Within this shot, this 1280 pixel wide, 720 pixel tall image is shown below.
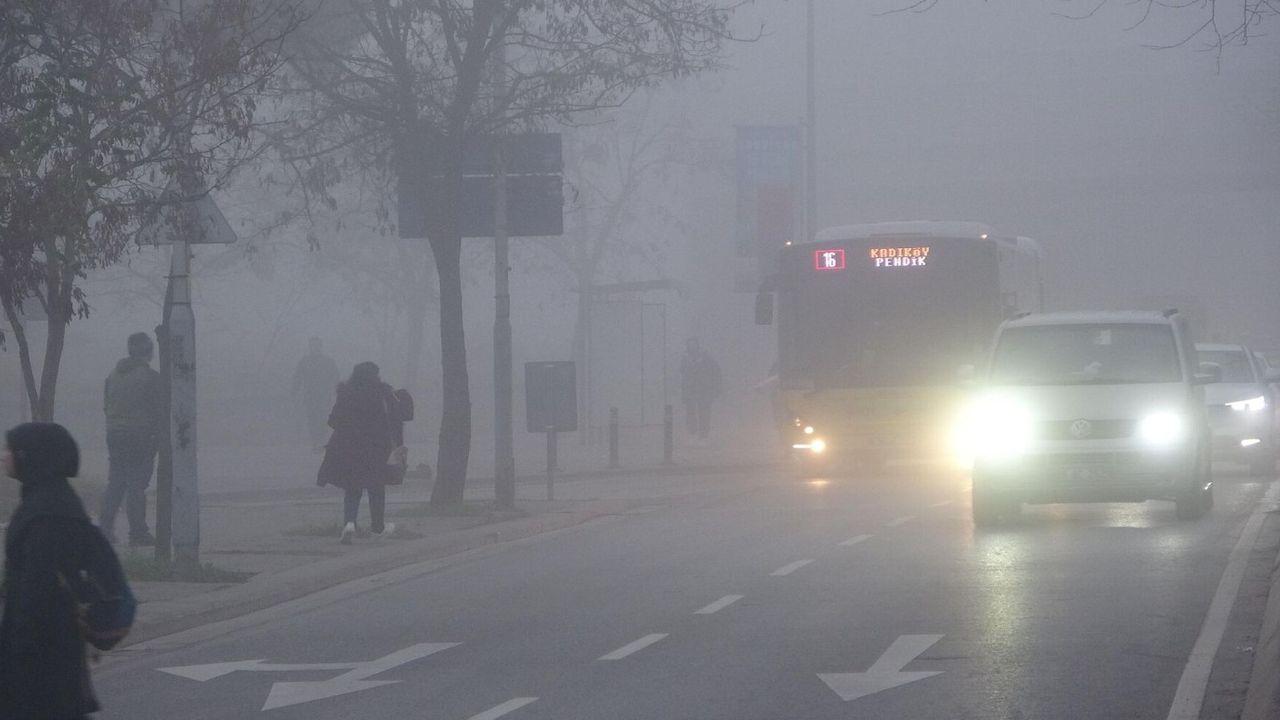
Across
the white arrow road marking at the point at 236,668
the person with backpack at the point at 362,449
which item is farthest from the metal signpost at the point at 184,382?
the white arrow road marking at the point at 236,668

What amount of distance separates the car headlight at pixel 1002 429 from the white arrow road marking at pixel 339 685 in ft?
26.6

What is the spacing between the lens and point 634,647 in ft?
36.8

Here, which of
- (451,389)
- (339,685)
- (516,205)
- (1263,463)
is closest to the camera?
(339,685)

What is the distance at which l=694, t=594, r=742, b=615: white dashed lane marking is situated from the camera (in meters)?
12.7

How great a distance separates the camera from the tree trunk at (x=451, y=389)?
20734mm

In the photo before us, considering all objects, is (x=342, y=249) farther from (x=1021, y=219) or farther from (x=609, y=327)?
(x=1021, y=219)

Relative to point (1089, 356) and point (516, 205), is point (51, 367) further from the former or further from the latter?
point (1089, 356)

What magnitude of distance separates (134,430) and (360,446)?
2176 millimetres

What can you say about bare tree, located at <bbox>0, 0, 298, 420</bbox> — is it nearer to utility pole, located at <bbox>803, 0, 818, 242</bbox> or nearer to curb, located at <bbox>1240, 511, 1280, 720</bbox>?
curb, located at <bbox>1240, 511, 1280, 720</bbox>

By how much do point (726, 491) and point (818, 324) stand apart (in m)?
3.38

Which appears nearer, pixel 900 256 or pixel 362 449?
pixel 362 449

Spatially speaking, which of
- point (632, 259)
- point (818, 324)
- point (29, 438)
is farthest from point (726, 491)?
point (632, 259)

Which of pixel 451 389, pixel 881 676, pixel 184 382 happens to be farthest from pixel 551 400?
pixel 881 676

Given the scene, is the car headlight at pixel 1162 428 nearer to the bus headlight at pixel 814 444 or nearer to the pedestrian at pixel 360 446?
the pedestrian at pixel 360 446
